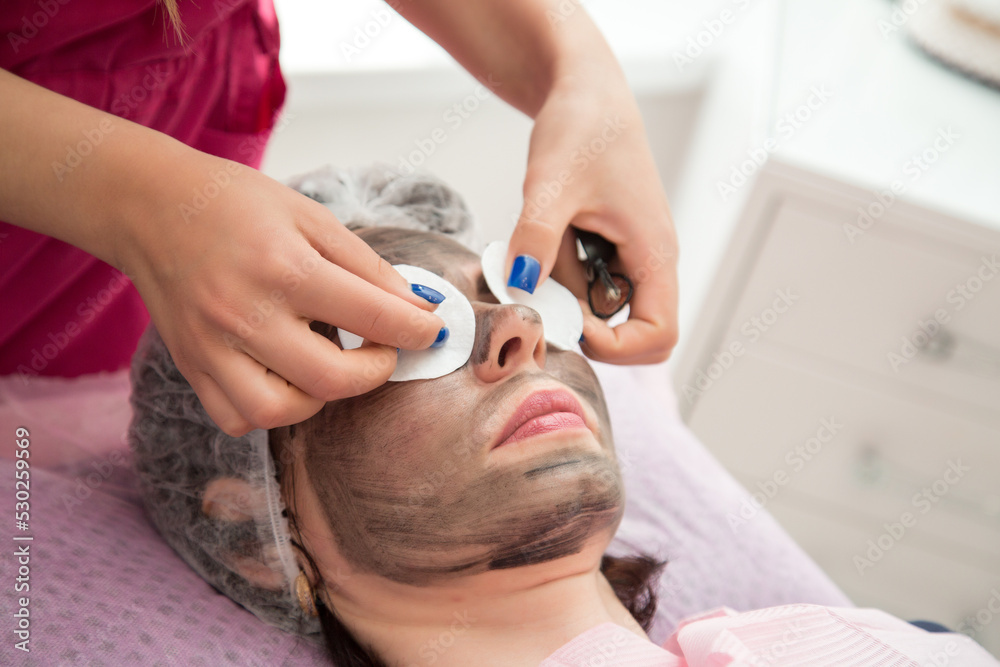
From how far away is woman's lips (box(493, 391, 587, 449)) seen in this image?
2.50ft

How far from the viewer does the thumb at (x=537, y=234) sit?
80 centimetres

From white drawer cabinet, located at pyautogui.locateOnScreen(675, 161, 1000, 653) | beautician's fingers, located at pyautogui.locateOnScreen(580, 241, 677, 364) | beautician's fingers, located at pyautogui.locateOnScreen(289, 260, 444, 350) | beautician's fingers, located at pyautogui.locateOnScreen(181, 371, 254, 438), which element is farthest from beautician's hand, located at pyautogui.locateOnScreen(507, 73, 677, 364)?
white drawer cabinet, located at pyautogui.locateOnScreen(675, 161, 1000, 653)

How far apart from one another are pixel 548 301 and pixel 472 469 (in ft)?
0.75

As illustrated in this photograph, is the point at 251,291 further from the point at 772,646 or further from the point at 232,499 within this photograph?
the point at 772,646

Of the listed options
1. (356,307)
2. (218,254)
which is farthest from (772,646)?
(218,254)

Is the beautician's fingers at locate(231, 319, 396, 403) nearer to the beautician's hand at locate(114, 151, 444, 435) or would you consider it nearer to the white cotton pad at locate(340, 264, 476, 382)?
the beautician's hand at locate(114, 151, 444, 435)

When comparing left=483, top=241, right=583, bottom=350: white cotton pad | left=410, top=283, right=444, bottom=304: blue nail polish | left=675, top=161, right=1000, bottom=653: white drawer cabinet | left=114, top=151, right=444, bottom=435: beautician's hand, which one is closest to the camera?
left=114, top=151, right=444, bottom=435: beautician's hand

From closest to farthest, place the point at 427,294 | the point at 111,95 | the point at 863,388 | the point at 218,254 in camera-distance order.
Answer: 1. the point at 218,254
2. the point at 427,294
3. the point at 111,95
4. the point at 863,388

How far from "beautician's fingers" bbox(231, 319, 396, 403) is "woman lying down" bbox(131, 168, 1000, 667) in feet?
0.48

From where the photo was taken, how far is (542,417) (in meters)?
0.78

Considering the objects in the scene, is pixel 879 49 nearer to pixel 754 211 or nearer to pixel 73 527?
pixel 754 211

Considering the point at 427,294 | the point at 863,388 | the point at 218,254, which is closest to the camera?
the point at 218,254

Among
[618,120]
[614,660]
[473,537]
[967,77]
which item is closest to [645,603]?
[614,660]

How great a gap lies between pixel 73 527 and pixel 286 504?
26 centimetres
